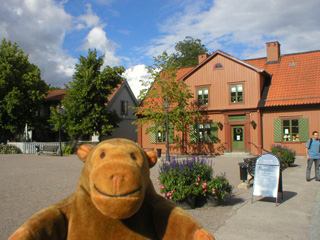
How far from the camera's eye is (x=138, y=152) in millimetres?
2312

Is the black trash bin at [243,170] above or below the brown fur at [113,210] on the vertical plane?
below

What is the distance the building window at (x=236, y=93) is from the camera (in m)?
22.7

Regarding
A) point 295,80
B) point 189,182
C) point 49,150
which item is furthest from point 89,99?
point 189,182

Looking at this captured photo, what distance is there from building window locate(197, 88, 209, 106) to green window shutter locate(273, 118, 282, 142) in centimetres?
551

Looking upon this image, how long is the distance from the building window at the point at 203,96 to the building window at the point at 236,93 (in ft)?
6.78

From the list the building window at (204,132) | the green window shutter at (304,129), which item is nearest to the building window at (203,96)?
the building window at (204,132)

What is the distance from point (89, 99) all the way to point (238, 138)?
12.7 meters

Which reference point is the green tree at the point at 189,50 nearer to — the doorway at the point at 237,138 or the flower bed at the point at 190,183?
the doorway at the point at 237,138

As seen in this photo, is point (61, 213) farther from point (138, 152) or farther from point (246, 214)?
point (246, 214)

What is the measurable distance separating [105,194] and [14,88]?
28.5 m

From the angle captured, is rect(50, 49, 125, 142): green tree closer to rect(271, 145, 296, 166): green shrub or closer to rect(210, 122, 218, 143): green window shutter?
rect(210, 122, 218, 143): green window shutter

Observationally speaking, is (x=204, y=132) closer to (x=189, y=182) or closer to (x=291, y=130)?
(x=291, y=130)

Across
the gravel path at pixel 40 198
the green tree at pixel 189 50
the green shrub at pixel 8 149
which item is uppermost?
the green tree at pixel 189 50

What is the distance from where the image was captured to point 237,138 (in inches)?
890
